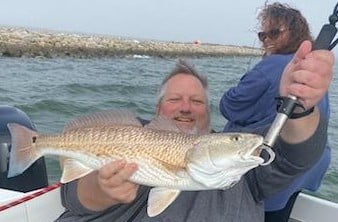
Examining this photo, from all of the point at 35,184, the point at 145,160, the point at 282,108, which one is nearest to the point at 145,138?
the point at 145,160

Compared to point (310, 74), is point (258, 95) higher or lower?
lower

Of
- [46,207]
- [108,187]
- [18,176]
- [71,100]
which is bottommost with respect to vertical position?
[71,100]

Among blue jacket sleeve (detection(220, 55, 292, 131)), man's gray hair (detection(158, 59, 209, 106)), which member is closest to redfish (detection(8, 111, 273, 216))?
man's gray hair (detection(158, 59, 209, 106))

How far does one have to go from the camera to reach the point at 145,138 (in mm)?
2184

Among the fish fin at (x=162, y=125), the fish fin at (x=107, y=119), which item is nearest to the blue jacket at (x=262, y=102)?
the fish fin at (x=162, y=125)

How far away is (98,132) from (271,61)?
1.58 meters

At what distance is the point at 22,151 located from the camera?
2.43 metres

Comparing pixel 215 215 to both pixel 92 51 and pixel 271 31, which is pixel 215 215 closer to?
pixel 271 31

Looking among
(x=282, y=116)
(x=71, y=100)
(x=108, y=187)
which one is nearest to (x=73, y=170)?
(x=108, y=187)

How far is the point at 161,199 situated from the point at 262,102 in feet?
5.06

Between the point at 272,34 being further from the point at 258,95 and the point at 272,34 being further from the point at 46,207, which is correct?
the point at 46,207

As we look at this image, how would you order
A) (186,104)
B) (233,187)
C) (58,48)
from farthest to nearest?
(58,48)
(186,104)
(233,187)

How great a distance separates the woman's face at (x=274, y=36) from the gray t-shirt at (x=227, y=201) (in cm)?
131

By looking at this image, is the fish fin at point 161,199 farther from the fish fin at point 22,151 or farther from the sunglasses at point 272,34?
the sunglasses at point 272,34
